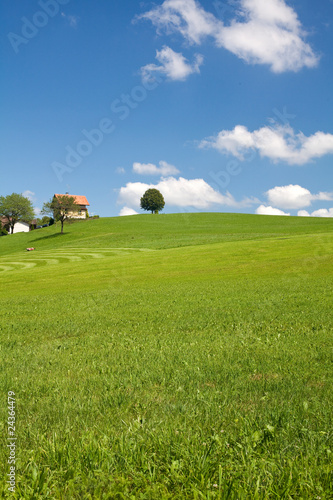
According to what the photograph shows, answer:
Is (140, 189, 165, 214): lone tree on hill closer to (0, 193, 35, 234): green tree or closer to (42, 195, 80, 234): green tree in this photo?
(0, 193, 35, 234): green tree

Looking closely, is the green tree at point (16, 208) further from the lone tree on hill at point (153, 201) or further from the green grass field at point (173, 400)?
the green grass field at point (173, 400)

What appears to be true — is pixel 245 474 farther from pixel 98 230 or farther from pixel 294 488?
pixel 98 230

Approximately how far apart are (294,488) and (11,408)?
393cm

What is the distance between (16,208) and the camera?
12269 cm

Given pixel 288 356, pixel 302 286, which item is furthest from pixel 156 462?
pixel 302 286

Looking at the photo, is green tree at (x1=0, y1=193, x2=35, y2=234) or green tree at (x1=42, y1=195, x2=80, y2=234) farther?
green tree at (x1=0, y1=193, x2=35, y2=234)

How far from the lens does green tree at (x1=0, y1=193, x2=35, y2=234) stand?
121500 mm

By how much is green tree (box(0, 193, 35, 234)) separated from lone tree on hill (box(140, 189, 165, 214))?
54842 millimetres

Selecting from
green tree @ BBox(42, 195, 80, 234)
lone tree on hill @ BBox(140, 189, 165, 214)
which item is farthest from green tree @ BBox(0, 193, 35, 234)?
lone tree on hill @ BBox(140, 189, 165, 214)

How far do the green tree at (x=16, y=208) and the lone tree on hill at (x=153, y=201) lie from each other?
180ft

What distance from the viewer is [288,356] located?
264 inches

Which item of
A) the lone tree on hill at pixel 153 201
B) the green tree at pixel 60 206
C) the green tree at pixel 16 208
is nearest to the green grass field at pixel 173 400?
the green tree at pixel 60 206

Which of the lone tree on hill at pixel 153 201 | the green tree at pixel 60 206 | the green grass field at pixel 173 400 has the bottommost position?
the green grass field at pixel 173 400

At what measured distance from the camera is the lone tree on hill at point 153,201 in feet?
529
